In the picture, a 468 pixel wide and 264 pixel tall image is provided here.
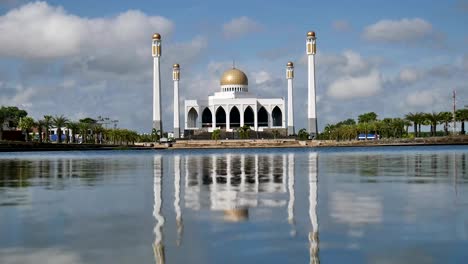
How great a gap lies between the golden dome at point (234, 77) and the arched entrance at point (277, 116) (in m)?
9.03

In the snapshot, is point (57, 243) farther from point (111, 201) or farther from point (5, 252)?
point (111, 201)

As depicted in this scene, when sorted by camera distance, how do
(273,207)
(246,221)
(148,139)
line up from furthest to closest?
(148,139), (273,207), (246,221)

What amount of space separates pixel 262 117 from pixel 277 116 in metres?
3.48

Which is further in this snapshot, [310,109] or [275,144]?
[310,109]

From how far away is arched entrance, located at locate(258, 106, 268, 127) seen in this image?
141375 millimetres

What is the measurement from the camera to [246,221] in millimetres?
9648

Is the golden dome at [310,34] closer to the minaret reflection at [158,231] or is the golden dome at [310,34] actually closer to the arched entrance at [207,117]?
the arched entrance at [207,117]

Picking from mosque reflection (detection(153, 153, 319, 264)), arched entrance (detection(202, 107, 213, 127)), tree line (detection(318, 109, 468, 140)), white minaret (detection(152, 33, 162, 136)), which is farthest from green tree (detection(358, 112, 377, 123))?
mosque reflection (detection(153, 153, 319, 264))

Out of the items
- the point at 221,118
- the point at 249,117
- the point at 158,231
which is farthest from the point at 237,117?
the point at 158,231

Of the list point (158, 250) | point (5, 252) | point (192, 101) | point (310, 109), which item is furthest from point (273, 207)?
point (192, 101)

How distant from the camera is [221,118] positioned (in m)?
143

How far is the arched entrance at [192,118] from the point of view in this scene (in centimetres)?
14138

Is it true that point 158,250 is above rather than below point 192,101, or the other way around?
below

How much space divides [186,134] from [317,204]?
123649 mm
